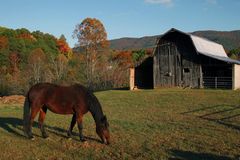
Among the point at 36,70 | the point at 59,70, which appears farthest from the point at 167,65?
the point at 59,70

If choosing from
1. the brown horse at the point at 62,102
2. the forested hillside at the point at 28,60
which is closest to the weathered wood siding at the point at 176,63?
the forested hillside at the point at 28,60

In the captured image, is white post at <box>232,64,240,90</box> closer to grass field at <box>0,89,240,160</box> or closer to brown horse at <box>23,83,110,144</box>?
grass field at <box>0,89,240,160</box>

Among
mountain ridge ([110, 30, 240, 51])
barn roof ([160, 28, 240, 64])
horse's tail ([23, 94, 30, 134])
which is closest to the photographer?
horse's tail ([23, 94, 30, 134])

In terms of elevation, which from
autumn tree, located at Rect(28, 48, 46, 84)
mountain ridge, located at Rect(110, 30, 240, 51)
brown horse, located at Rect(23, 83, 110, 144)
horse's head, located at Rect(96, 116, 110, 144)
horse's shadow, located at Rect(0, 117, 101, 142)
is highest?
mountain ridge, located at Rect(110, 30, 240, 51)

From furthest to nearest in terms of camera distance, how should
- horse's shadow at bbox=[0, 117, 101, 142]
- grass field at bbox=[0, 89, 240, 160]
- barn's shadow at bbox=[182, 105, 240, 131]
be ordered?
barn's shadow at bbox=[182, 105, 240, 131] → horse's shadow at bbox=[0, 117, 101, 142] → grass field at bbox=[0, 89, 240, 160]

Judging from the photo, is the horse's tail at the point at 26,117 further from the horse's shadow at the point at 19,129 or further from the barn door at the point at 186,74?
the barn door at the point at 186,74

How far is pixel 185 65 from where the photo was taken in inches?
1344

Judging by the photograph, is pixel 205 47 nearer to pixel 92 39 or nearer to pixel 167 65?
pixel 167 65

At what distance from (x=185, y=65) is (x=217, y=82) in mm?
3682

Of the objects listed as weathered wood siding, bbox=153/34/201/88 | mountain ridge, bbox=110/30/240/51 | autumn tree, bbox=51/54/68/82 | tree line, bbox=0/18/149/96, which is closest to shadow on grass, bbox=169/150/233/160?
weathered wood siding, bbox=153/34/201/88

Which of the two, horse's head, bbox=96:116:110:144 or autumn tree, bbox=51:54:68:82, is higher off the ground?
autumn tree, bbox=51:54:68:82

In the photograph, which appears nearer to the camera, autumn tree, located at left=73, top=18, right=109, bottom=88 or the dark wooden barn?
the dark wooden barn

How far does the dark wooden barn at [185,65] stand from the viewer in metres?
33.0

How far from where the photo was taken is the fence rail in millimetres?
31980
